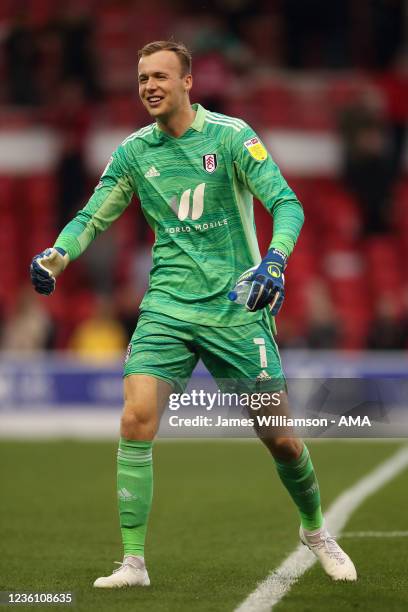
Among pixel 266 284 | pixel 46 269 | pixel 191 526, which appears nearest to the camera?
pixel 266 284

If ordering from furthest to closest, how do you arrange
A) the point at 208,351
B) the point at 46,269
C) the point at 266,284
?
1. the point at 208,351
2. the point at 46,269
3. the point at 266,284

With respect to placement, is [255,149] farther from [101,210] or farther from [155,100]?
[101,210]

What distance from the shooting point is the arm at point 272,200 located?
5.44 metres

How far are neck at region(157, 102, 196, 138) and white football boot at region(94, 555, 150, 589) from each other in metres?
1.82

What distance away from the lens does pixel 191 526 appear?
25.5ft

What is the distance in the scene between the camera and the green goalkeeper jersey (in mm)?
5852

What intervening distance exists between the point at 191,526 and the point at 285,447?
2111 mm

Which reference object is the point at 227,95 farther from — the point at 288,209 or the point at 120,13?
the point at 288,209

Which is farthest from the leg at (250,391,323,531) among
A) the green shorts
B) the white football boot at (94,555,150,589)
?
the white football boot at (94,555,150,589)

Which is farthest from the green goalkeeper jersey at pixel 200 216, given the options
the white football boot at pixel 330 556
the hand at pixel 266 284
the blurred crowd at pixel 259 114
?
the blurred crowd at pixel 259 114

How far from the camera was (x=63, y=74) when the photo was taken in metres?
15.8

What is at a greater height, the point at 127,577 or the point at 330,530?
the point at 127,577

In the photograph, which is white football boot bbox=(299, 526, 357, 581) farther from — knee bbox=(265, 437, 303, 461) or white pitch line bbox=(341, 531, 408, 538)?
white pitch line bbox=(341, 531, 408, 538)

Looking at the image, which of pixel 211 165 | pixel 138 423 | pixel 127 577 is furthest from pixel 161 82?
pixel 127 577
